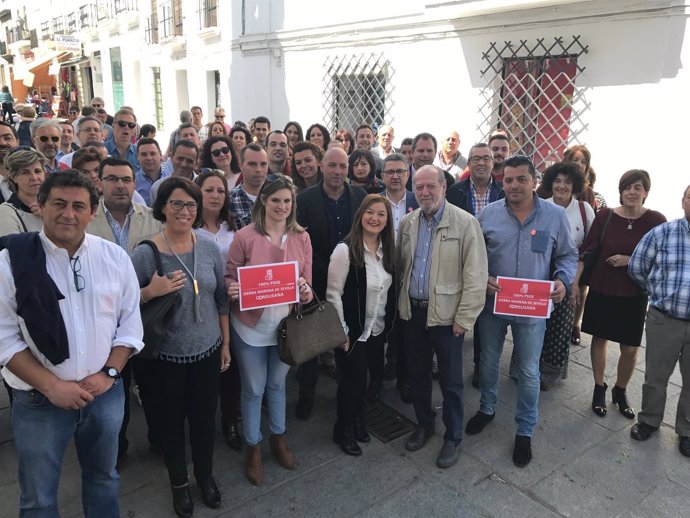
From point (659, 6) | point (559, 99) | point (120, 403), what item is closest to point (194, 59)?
point (559, 99)

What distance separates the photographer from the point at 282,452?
3.30 meters

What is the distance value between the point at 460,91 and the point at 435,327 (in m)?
6.09

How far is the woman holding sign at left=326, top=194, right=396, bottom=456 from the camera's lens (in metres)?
3.23

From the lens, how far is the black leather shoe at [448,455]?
10.9 feet

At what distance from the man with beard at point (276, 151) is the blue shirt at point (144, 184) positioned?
3.96ft

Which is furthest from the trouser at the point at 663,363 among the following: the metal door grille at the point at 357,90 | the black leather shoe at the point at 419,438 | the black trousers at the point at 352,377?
the metal door grille at the point at 357,90

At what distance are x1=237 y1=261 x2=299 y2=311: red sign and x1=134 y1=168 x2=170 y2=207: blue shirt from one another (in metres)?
2.15

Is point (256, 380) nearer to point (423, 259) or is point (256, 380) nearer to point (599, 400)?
point (423, 259)

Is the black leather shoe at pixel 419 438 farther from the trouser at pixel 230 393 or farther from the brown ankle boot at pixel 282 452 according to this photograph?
the trouser at pixel 230 393

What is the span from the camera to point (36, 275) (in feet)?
6.73

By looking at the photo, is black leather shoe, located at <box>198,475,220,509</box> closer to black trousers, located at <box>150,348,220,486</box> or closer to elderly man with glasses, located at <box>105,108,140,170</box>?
black trousers, located at <box>150,348,220,486</box>

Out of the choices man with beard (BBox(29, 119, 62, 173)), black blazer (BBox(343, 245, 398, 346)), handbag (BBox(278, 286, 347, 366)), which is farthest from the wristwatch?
man with beard (BBox(29, 119, 62, 173))

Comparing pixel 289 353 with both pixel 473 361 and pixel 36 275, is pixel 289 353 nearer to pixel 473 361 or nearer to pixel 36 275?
pixel 36 275

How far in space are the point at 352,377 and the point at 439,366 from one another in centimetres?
59
